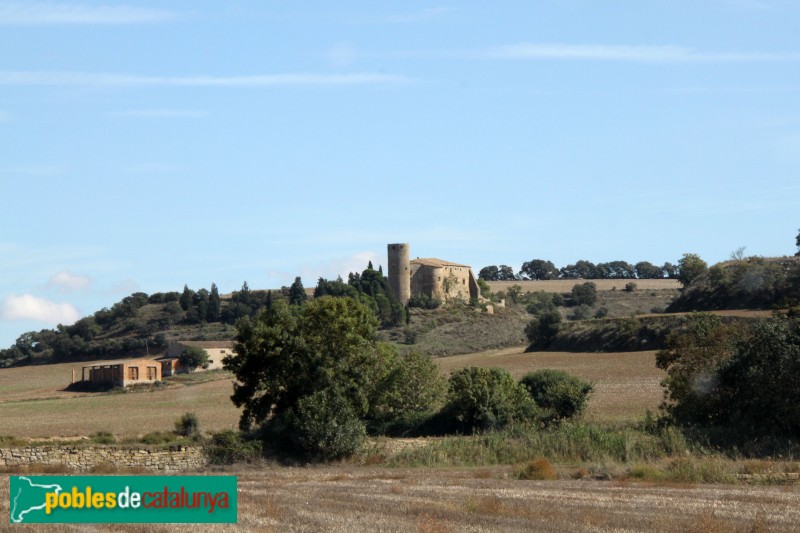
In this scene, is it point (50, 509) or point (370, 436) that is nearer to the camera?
point (50, 509)

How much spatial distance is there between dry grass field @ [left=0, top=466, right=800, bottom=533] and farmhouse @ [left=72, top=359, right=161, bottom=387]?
6654 centimetres

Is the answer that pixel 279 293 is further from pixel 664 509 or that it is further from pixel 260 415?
pixel 664 509

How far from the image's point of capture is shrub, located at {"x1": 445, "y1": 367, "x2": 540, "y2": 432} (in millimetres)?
38375

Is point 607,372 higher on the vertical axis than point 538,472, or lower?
higher

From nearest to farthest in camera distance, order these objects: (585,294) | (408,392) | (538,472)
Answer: (538,472)
(408,392)
(585,294)

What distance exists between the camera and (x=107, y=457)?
3284 centimetres

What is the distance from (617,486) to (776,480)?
168 inches

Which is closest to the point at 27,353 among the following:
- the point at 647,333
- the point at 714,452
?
the point at 647,333

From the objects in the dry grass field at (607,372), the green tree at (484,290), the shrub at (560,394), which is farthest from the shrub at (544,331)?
the green tree at (484,290)

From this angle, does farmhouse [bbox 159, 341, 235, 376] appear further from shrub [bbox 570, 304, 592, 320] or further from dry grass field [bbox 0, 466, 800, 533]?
dry grass field [bbox 0, 466, 800, 533]

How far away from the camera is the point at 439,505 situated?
18938mm

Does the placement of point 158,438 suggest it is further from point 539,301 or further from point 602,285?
point 602,285

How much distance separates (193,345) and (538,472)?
78.6m

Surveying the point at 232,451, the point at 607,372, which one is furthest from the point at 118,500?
the point at 607,372
